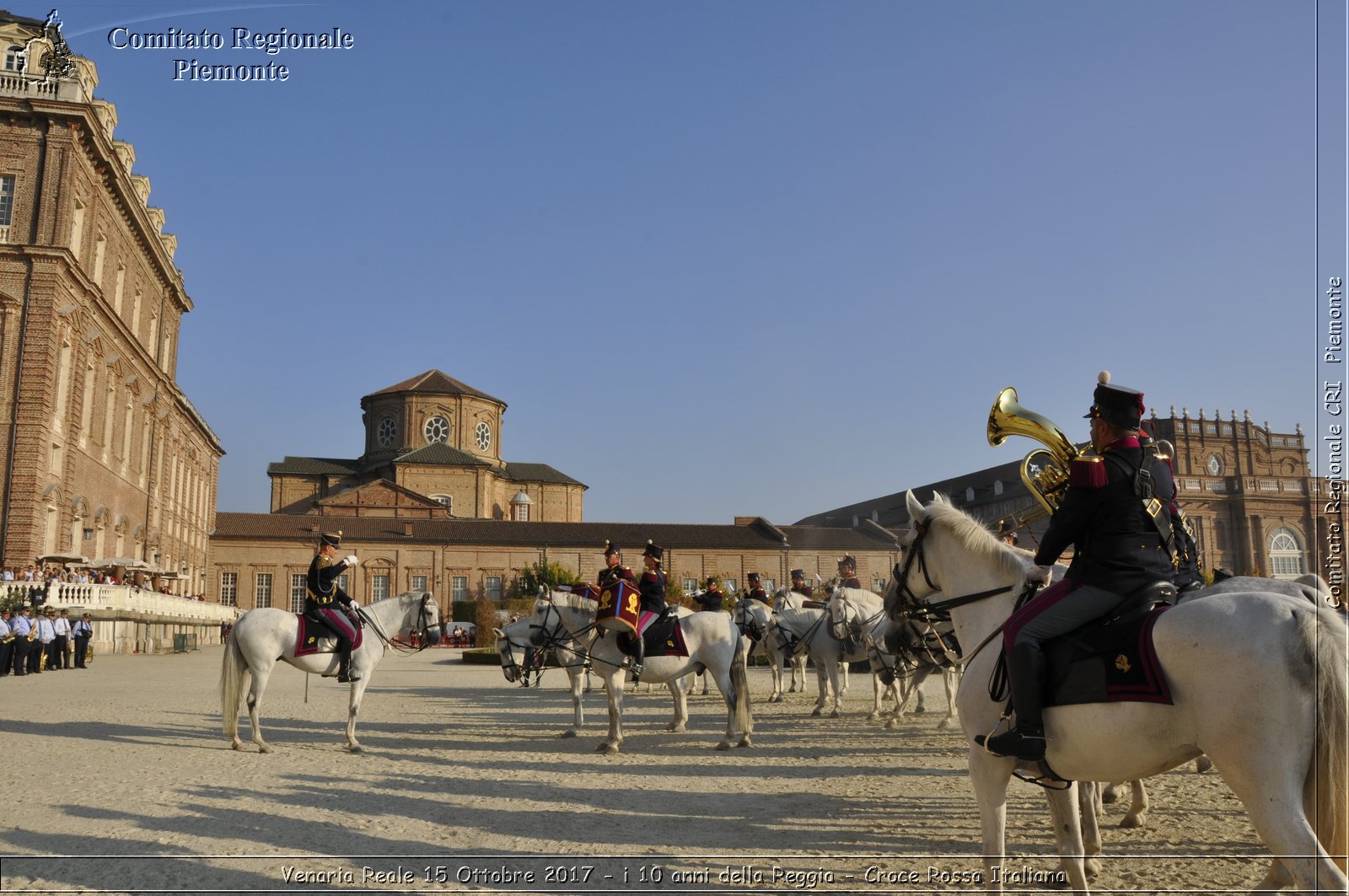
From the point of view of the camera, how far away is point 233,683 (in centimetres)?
1150

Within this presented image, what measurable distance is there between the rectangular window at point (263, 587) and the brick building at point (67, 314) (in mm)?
20401

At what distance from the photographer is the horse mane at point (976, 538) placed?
5.68 metres

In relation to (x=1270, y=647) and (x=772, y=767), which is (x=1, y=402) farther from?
(x=1270, y=647)

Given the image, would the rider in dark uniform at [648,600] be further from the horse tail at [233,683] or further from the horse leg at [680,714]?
the horse tail at [233,683]

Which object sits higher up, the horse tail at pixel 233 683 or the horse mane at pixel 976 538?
the horse mane at pixel 976 538

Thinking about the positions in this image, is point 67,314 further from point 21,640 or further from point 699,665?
point 699,665

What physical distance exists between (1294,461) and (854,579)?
2617 inches

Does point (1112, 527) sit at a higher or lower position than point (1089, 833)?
higher

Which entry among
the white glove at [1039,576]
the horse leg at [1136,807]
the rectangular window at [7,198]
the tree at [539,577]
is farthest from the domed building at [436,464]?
the white glove at [1039,576]

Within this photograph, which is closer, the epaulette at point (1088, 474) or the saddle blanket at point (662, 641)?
the epaulette at point (1088, 474)

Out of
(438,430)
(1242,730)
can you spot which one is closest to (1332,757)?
(1242,730)

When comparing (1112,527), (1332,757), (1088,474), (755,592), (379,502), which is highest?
(379,502)

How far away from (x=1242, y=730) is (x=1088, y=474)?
134 centimetres

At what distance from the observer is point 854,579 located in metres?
19.8
